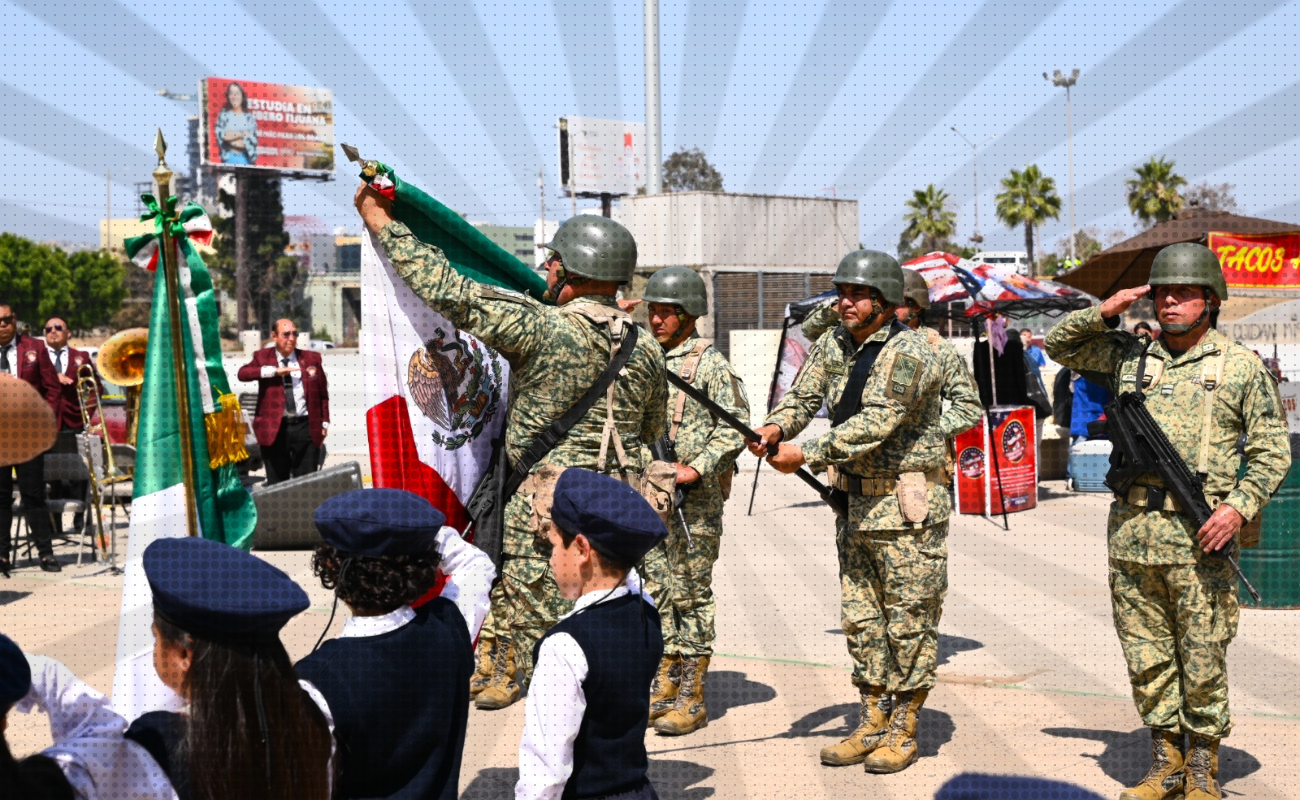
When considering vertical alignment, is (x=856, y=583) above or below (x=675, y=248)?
below

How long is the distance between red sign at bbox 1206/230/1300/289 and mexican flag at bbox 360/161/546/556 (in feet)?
31.8

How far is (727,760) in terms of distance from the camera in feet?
16.5

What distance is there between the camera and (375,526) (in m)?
2.68

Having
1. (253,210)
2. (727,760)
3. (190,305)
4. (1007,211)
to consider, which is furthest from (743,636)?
(253,210)

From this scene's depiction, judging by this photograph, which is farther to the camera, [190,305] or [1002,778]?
[190,305]

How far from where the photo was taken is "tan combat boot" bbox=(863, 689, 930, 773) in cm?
486

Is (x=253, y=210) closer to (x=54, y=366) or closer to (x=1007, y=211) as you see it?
(x=1007, y=211)

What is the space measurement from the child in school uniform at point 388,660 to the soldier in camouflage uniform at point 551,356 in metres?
1.15

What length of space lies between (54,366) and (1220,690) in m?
8.88

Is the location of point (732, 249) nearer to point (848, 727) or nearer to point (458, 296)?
point (848, 727)

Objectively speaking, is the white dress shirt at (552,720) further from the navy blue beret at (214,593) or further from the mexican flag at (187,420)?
the mexican flag at (187,420)

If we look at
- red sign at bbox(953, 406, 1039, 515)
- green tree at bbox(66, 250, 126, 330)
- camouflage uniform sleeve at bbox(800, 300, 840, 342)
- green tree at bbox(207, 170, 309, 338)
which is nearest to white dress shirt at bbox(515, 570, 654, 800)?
camouflage uniform sleeve at bbox(800, 300, 840, 342)

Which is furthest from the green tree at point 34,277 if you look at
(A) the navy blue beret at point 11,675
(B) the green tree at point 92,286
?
(A) the navy blue beret at point 11,675

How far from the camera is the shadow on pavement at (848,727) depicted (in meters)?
5.23
